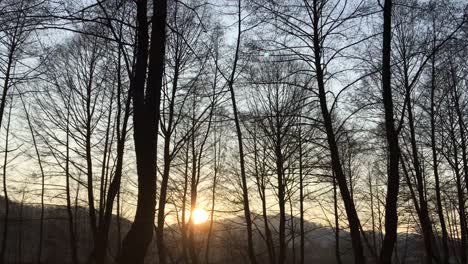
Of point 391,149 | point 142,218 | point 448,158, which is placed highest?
point 448,158

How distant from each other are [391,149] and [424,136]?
10.3m

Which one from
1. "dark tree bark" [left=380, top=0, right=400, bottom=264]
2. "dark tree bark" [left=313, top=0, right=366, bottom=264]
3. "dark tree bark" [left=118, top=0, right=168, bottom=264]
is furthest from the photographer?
"dark tree bark" [left=313, top=0, right=366, bottom=264]

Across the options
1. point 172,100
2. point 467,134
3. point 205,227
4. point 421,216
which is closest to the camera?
point 172,100

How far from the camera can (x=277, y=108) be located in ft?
59.9

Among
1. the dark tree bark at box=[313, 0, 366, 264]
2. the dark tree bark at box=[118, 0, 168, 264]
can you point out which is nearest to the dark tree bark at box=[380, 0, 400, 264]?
the dark tree bark at box=[313, 0, 366, 264]

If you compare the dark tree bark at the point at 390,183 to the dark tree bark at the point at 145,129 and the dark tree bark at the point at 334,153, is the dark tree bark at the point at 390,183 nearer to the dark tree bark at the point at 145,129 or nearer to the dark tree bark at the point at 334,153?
the dark tree bark at the point at 334,153

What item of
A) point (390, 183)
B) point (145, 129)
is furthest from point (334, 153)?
point (145, 129)

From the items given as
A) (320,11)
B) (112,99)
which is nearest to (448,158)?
(320,11)

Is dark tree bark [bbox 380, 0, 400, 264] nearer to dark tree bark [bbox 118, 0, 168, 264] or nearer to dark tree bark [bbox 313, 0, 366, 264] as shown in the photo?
dark tree bark [bbox 313, 0, 366, 264]

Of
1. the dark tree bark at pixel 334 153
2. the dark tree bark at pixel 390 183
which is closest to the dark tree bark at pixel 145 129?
the dark tree bark at pixel 390 183

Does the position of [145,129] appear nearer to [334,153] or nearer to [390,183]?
[390,183]

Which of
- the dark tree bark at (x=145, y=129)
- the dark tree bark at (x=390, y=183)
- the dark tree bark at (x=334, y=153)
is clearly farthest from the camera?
the dark tree bark at (x=334, y=153)

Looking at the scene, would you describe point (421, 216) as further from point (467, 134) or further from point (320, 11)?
point (320, 11)

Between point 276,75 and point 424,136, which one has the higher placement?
point 276,75
